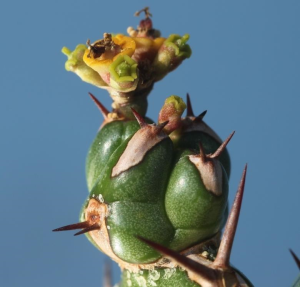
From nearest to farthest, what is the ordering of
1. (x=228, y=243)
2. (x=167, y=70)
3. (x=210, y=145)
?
(x=228, y=243), (x=210, y=145), (x=167, y=70)

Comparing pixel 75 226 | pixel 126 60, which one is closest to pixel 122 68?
pixel 126 60

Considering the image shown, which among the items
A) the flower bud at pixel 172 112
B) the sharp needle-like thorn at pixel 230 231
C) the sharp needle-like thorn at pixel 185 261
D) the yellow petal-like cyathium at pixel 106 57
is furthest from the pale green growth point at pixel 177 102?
the sharp needle-like thorn at pixel 185 261

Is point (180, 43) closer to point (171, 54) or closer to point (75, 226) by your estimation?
point (171, 54)

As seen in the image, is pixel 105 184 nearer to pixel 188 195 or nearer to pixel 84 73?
pixel 188 195

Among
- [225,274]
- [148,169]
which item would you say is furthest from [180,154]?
[225,274]

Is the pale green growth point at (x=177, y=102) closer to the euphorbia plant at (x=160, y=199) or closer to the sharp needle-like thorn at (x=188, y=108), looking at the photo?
the euphorbia plant at (x=160, y=199)

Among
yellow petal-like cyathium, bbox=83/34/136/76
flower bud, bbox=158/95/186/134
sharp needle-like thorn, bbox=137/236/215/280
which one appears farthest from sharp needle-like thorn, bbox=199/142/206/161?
yellow petal-like cyathium, bbox=83/34/136/76
